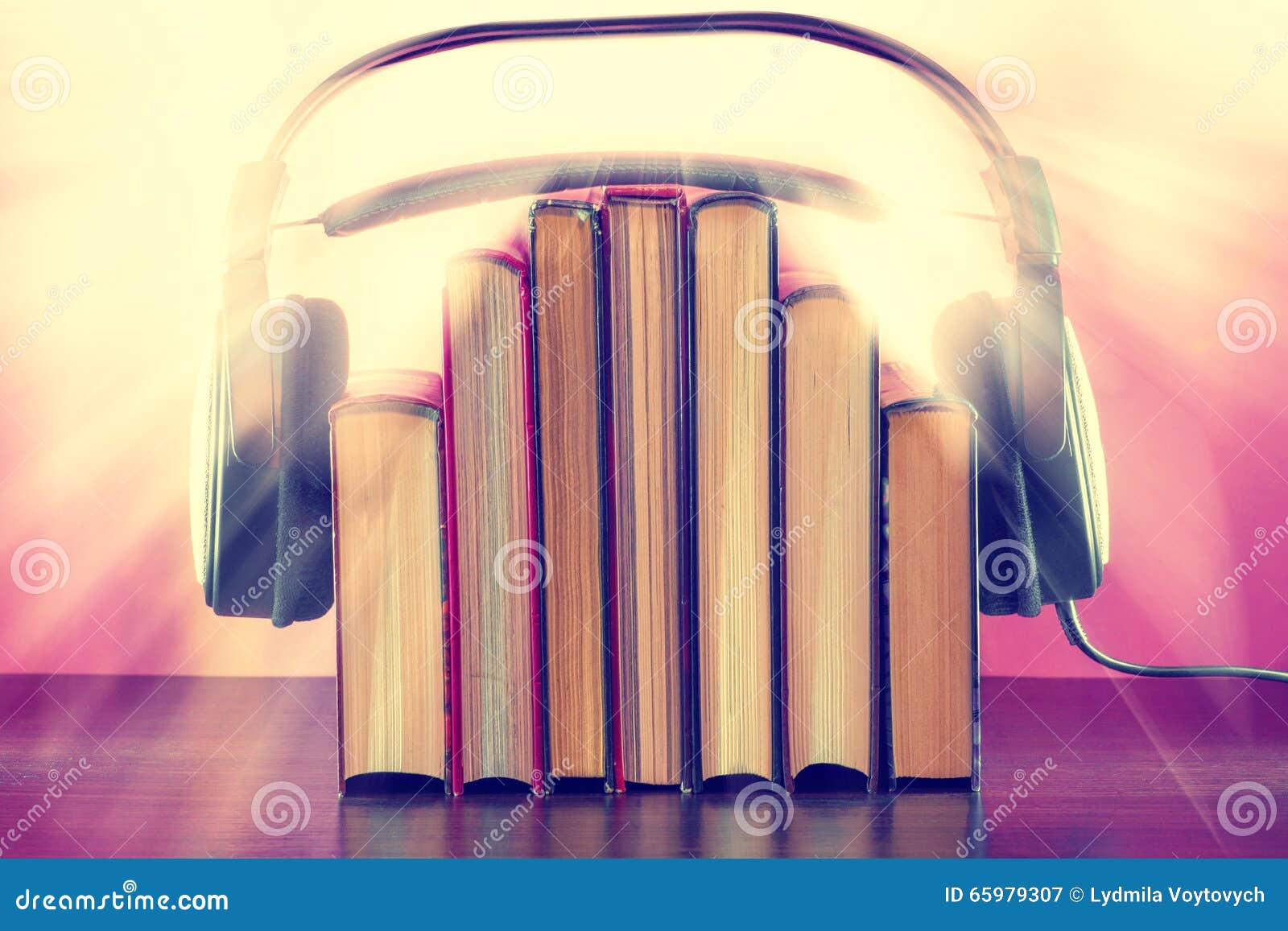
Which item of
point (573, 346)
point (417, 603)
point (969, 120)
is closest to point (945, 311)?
point (969, 120)

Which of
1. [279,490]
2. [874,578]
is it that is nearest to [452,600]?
[279,490]

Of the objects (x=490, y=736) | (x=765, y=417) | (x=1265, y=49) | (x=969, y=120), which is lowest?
(x=490, y=736)

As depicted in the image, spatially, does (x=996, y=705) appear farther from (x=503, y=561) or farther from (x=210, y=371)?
(x=210, y=371)

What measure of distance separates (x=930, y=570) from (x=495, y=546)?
9.1 inches

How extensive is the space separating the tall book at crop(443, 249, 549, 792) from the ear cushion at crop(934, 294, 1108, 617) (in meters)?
0.24

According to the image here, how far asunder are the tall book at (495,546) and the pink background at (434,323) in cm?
26

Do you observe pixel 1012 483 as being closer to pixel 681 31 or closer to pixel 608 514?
pixel 608 514

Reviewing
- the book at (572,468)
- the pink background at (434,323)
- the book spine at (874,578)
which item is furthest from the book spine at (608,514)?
the pink background at (434,323)

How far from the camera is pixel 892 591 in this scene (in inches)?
21.6

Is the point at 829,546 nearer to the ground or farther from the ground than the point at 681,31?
nearer to the ground

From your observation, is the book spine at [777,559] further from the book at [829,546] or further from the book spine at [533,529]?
the book spine at [533,529]

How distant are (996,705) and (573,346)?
0.41 meters

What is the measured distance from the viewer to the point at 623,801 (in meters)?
0.55

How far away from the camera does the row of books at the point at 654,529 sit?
0.54m
